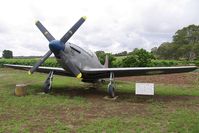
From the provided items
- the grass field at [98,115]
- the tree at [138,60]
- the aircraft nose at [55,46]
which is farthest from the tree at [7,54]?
the aircraft nose at [55,46]

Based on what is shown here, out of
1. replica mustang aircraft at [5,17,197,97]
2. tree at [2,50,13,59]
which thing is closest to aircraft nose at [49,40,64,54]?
replica mustang aircraft at [5,17,197,97]

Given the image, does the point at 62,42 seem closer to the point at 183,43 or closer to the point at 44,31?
the point at 44,31

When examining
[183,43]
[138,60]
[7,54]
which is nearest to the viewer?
[138,60]

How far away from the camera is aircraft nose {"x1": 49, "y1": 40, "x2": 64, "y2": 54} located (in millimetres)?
13381

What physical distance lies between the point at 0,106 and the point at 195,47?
69168 millimetres

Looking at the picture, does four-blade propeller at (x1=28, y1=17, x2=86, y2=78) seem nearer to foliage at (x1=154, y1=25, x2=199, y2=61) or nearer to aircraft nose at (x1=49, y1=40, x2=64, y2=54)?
aircraft nose at (x1=49, y1=40, x2=64, y2=54)

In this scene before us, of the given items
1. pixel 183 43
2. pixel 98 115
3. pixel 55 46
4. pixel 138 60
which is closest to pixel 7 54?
pixel 183 43

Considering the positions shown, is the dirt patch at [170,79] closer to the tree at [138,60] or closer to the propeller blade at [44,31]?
the tree at [138,60]

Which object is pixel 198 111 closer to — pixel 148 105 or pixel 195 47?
pixel 148 105

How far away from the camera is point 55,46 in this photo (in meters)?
13.4

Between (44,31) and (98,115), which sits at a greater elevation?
(44,31)

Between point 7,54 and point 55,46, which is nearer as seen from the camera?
point 55,46

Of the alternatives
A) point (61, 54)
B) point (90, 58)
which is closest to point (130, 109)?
point (61, 54)

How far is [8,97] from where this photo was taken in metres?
13.6
